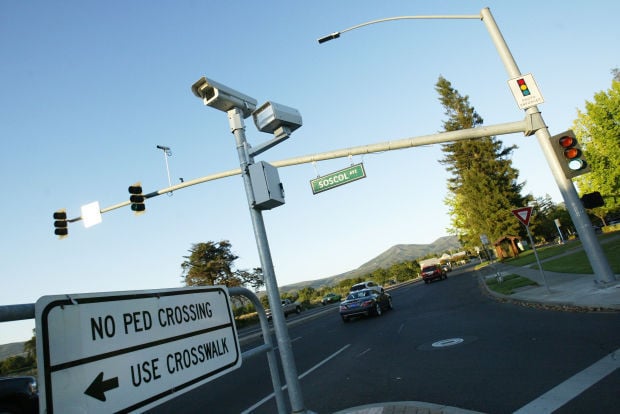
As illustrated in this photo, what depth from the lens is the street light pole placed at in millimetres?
9258

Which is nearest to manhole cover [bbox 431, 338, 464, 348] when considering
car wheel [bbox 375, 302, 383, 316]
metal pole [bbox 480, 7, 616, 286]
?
metal pole [bbox 480, 7, 616, 286]

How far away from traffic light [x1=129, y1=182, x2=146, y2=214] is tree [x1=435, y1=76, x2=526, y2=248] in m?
41.1

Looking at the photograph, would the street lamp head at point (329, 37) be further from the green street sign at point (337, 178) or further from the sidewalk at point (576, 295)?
the sidewalk at point (576, 295)

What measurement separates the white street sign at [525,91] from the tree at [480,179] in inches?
1420

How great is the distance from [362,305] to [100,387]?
56.1ft

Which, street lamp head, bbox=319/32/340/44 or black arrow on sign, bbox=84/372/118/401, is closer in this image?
black arrow on sign, bbox=84/372/118/401

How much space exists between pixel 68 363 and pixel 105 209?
13126 mm

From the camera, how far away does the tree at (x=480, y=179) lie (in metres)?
42.8

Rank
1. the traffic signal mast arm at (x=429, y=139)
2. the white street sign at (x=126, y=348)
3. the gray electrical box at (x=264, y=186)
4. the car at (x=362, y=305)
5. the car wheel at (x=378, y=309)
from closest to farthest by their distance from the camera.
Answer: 1. the white street sign at (x=126, y=348)
2. the gray electrical box at (x=264, y=186)
3. the traffic signal mast arm at (x=429, y=139)
4. the car at (x=362, y=305)
5. the car wheel at (x=378, y=309)

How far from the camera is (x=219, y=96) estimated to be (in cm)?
363

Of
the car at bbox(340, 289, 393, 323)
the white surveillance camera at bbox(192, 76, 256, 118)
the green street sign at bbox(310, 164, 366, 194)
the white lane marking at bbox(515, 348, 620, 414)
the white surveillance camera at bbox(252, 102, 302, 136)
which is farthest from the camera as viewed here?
the car at bbox(340, 289, 393, 323)

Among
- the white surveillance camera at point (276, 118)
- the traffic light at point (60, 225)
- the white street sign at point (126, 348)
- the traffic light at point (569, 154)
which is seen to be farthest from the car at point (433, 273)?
the white street sign at point (126, 348)

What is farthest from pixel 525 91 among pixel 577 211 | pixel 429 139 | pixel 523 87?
pixel 577 211

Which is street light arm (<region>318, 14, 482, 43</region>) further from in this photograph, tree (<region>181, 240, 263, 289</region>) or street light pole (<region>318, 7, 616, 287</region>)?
tree (<region>181, 240, 263, 289</region>)
